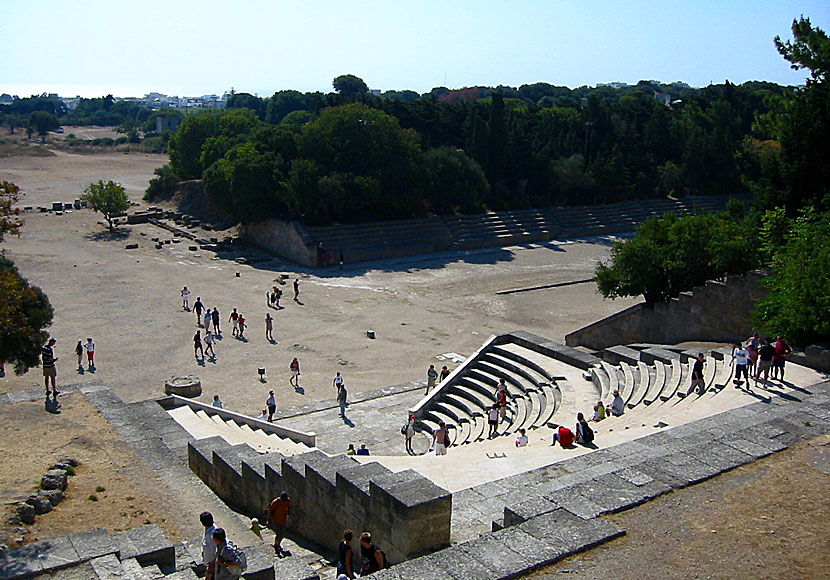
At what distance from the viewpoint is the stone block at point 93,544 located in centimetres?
828

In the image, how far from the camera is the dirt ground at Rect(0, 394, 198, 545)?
10.5m

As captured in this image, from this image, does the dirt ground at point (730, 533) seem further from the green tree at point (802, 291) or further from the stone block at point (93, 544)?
the green tree at point (802, 291)

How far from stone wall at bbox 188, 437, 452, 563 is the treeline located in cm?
2804

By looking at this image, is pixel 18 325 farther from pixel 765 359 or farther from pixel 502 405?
pixel 765 359

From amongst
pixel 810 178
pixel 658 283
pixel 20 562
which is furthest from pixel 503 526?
pixel 810 178

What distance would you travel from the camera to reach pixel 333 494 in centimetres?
1018

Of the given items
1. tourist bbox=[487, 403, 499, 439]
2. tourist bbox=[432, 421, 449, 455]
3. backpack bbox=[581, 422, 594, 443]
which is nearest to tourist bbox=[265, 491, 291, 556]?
tourist bbox=[432, 421, 449, 455]

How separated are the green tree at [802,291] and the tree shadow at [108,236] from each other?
3644cm

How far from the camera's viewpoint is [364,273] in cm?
3666

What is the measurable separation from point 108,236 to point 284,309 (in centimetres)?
2006

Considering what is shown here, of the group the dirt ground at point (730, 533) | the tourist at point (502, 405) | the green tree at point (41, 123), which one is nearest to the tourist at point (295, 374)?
the tourist at point (502, 405)

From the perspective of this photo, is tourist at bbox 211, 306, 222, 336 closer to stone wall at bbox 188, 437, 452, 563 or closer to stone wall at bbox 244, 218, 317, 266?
stone wall at bbox 244, 218, 317, 266

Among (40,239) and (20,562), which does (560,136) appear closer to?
(40,239)

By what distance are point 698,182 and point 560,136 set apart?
1154 centimetres
